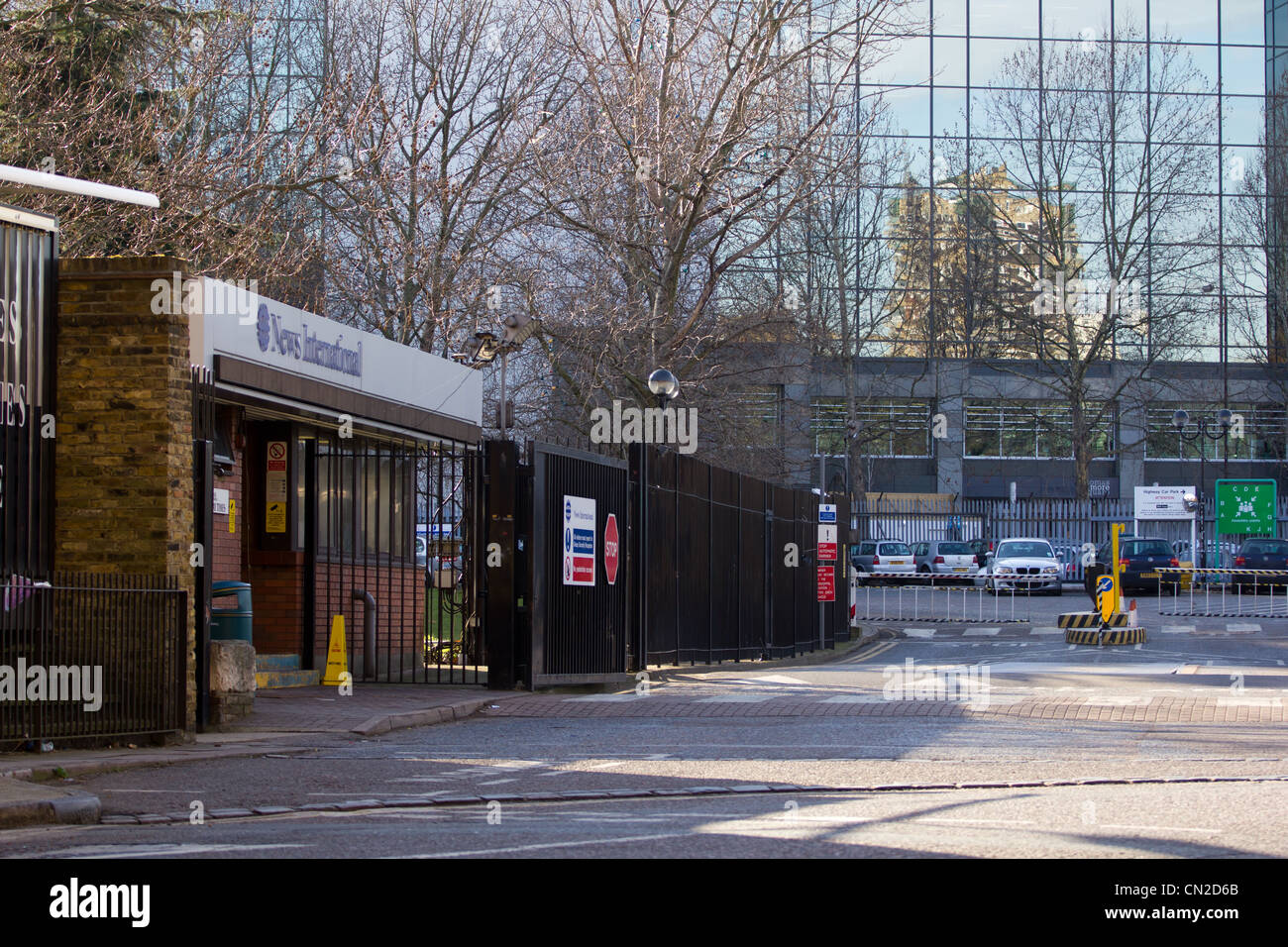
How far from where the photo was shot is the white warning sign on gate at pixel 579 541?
17719 millimetres

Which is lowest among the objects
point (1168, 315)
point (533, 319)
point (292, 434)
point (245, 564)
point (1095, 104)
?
point (245, 564)


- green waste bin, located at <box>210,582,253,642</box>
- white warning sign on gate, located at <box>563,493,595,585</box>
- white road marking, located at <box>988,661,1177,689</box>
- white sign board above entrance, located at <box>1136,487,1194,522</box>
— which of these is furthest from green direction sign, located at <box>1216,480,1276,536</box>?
green waste bin, located at <box>210,582,253,642</box>

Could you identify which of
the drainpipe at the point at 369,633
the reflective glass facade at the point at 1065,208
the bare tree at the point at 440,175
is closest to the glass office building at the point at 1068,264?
the reflective glass facade at the point at 1065,208

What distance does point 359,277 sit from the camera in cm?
3244

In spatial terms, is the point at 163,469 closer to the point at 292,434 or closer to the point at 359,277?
the point at 292,434

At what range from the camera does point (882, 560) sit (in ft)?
184

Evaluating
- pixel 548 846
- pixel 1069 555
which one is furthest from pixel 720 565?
pixel 1069 555

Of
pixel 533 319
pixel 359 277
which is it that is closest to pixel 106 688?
pixel 533 319

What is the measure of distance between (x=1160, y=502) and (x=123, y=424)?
46656 millimetres

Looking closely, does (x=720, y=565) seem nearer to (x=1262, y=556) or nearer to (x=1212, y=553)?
(x=1262, y=556)

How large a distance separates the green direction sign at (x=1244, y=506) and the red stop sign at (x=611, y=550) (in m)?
36.9

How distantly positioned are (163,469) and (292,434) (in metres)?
5.95

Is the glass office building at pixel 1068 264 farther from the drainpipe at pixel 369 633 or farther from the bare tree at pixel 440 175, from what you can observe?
the drainpipe at pixel 369 633

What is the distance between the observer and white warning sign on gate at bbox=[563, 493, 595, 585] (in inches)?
698
